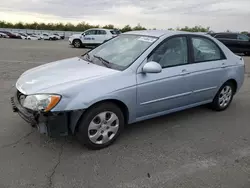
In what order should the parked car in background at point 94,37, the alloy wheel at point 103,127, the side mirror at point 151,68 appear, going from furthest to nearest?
the parked car in background at point 94,37 < the side mirror at point 151,68 < the alloy wheel at point 103,127

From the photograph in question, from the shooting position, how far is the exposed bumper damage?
273 cm

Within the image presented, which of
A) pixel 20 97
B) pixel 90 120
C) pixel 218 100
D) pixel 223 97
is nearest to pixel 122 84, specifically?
pixel 90 120

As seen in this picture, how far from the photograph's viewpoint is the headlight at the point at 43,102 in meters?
2.70

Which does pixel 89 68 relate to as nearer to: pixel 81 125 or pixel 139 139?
pixel 81 125

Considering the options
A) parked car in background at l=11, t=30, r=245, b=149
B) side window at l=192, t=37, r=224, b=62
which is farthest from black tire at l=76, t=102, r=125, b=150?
side window at l=192, t=37, r=224, b=62

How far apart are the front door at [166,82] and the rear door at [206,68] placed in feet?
0.58

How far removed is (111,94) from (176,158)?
1160 millimetres

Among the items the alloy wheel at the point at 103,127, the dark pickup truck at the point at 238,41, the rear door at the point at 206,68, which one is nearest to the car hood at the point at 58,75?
→ the alloy wheel at the point at 103,127

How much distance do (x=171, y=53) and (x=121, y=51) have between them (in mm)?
780

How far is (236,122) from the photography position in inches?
168

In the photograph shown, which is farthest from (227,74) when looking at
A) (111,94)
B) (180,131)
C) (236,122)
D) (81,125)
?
(81,125)

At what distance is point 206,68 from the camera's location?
408cm

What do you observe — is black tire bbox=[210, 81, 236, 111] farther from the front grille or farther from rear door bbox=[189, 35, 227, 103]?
the front grille

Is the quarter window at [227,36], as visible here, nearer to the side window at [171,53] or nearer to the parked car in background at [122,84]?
the parked car in background at [122,84]
